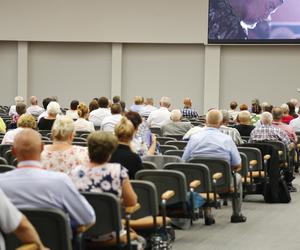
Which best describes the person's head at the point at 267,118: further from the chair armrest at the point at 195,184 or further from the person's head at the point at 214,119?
the chair armrest at the point at 195,184

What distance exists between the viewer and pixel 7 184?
5.13 m

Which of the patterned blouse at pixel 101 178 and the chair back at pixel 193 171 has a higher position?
the patterned blouse at pixel 101 178

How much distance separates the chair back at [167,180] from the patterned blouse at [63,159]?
0.65 m

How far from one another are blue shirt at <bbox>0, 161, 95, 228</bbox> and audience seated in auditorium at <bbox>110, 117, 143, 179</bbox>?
7.12ft

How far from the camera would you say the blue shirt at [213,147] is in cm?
948

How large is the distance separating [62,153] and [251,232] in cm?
284

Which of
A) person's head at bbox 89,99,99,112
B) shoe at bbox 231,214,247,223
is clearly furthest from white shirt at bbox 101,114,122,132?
shoe at bbox 231,214,247,223

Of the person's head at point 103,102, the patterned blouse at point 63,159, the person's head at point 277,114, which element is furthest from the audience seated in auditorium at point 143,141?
the person's head at point 103,102

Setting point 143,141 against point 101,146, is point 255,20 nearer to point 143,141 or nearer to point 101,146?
point 143,141

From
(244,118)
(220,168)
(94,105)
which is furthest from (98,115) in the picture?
(220,168)

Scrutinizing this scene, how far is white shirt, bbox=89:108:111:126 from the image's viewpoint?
16.5m

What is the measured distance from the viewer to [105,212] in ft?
19.3

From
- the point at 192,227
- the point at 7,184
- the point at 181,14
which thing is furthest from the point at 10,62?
the point at 7,184

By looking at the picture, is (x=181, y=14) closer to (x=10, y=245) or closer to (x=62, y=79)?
(x=62, y=79)
